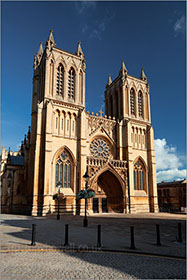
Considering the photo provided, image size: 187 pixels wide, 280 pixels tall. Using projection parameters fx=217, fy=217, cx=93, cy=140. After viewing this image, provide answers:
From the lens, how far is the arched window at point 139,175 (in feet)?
123

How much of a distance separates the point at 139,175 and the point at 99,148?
8.68 meters

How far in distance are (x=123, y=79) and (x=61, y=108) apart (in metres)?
15.3

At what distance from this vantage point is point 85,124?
3478 cm

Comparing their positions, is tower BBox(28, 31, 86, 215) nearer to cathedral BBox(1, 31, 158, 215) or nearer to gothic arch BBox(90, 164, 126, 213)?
cathedral BBox(1, 31, 158, 215)

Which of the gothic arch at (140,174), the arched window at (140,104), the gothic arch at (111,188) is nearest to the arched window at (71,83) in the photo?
the gothic arch at (111,188)

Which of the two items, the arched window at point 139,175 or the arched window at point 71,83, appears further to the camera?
the arched window at point 139,175

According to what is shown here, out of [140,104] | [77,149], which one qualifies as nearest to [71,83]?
[77,149]

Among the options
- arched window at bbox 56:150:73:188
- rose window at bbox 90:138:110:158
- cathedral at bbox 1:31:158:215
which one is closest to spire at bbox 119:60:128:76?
cathedral at bbox 1:31:158:215

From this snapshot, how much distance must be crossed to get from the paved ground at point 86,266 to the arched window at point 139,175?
30269mm

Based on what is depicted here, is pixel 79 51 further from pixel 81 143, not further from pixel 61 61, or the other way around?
pixel 81 143

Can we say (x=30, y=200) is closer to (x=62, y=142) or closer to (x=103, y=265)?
(x=62, y=142)

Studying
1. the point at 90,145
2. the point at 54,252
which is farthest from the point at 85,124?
the point at 54,252

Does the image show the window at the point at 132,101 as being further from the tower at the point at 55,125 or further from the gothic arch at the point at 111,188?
the gothic arch at the point at 111,188

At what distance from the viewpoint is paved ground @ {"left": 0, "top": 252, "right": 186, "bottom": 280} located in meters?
5.82
